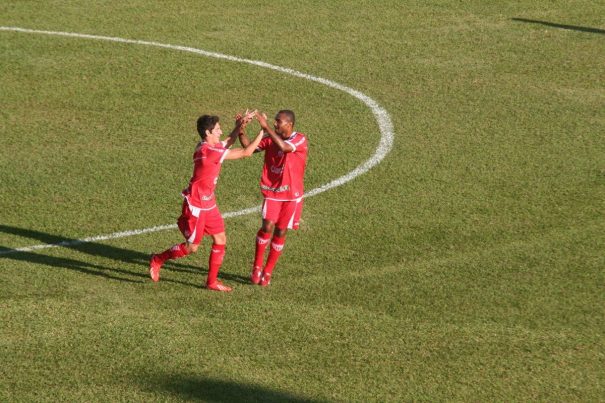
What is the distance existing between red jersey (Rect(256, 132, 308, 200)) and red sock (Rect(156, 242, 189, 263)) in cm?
103

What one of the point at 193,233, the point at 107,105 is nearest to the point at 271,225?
the point at 193,233

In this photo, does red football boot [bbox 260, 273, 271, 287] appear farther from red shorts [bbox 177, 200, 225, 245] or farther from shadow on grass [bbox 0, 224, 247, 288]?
red shorts [bbox 177, 200, 225, 245]

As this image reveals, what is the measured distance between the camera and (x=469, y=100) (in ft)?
56.7

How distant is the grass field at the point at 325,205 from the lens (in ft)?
32.8

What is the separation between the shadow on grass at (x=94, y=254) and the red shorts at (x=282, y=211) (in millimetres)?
708

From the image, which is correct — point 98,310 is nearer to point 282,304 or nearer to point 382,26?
point 282,304

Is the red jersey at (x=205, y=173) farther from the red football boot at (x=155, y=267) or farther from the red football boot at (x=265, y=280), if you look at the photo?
the red football boot at (x=265, y=280)

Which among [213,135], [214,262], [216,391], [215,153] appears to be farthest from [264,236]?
[216,391]

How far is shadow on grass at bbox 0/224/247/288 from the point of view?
11938 mm

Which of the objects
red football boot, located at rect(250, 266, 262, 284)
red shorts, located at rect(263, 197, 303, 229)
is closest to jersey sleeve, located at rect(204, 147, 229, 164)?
red shorts, located at rect(263, 197, 303, 229)

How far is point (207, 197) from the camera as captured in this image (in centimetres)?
1150

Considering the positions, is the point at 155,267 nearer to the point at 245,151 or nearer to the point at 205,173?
the point at 205,173

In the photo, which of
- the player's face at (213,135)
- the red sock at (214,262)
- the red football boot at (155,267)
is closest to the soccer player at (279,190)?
the player's face at (213,135)

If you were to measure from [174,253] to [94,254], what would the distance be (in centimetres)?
123
